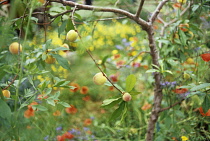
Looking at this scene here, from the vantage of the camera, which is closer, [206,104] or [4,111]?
[4,111]

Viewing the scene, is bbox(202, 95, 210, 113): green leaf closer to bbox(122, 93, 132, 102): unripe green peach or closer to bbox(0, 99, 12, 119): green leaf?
bbox(122, 93, 132, 102): unripe green peach

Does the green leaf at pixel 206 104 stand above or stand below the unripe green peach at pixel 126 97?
below

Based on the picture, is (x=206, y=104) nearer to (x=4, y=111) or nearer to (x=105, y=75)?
(x=105, y=75)

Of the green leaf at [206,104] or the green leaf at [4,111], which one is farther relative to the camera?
the green leaf at [206,104]

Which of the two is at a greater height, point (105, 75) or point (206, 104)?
→ point (105, 75)

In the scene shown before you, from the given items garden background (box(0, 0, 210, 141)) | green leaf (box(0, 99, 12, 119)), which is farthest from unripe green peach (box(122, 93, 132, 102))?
green leaf (box(0, 99, 12, 119))

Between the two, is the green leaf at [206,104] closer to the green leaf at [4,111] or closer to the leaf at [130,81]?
the leaf at [130,81]

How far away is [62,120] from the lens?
1.51m

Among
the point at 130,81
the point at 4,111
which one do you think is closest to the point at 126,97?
the point at 130,81

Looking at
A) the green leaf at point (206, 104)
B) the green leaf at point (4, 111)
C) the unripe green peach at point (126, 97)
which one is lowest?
the green leaf at point (206, 104)

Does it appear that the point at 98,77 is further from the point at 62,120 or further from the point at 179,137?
the point at 62,120

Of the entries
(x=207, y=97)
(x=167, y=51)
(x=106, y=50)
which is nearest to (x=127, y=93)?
(x=207, y=97)

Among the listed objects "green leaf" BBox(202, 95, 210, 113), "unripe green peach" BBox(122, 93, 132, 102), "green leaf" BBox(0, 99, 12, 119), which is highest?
"green leaf" BBox(0, 99, 12, 119)

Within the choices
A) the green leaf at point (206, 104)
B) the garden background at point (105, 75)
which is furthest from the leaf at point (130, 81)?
the green leaf at point (206, 104)
